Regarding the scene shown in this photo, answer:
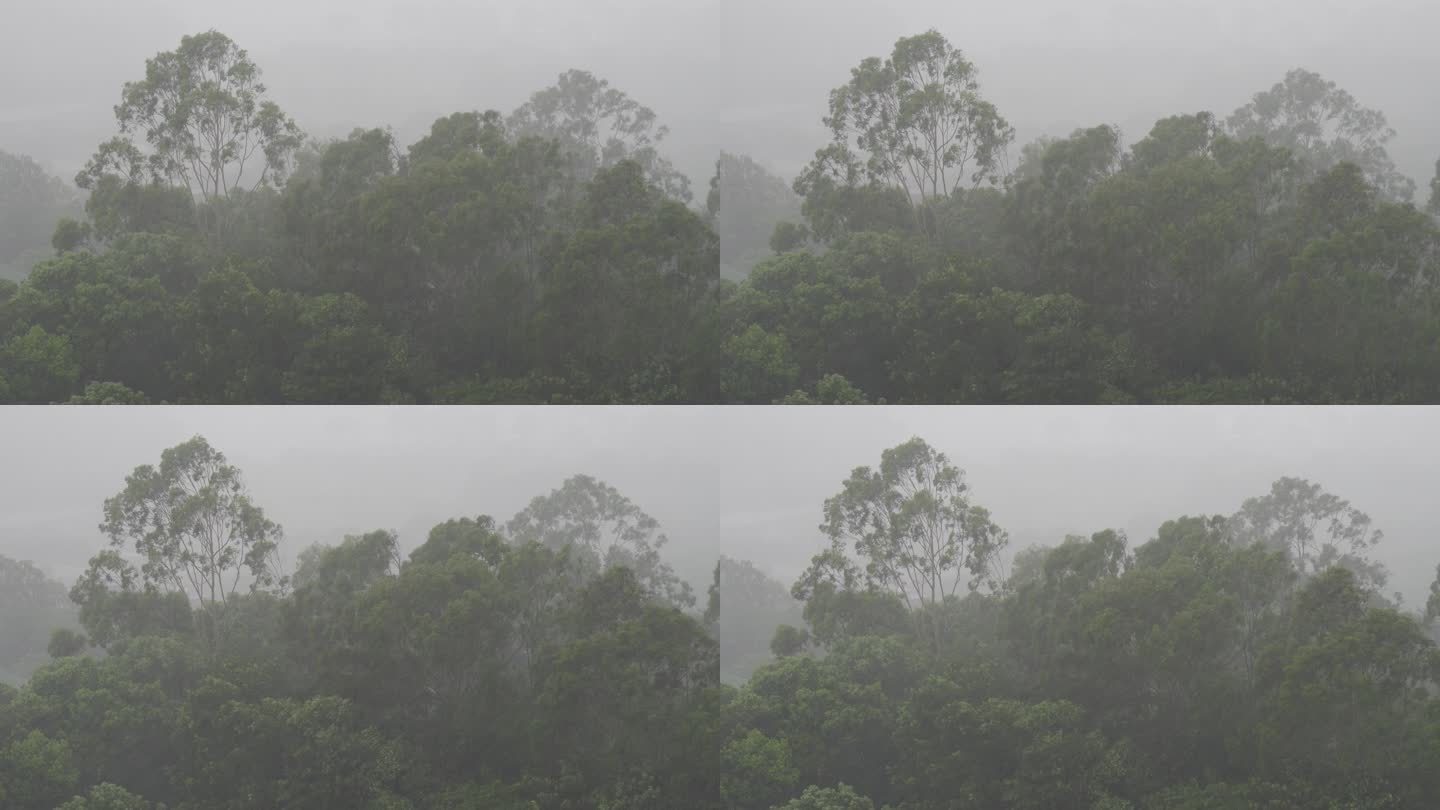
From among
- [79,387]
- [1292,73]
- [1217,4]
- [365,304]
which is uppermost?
[1217,4]

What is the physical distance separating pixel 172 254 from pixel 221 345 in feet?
3.14

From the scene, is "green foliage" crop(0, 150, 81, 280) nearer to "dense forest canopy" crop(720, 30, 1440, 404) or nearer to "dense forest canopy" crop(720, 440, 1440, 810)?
"dense forest canopy" crop(720, 30, 1440, 404)

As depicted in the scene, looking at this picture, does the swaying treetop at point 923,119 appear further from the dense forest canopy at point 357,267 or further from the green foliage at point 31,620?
the green foliage at point 31,620

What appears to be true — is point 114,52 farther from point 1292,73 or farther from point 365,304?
point 1292,73

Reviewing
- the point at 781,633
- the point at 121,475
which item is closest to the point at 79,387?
the point at 121,475

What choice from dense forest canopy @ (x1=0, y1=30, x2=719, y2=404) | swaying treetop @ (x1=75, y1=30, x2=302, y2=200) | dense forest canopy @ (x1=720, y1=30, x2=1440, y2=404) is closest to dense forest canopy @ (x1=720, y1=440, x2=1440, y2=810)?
dense forest canopy @ (x1=720, y1=30, x2=1440, y2=404)

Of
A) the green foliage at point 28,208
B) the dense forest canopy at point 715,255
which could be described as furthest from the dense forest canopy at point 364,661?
the green foliage at point 28,208

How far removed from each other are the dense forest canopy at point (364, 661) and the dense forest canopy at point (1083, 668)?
0.77 meters

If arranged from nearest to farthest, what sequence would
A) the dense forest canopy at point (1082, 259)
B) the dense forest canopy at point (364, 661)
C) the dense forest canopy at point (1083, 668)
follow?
the dense forest canopy at point (1083, 668), the dense forest canopy at point (1082, 259), the dense forest canopy at point (364, 661)

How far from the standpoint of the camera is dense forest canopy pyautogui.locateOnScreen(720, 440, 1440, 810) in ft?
32.3

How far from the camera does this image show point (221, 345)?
10555 mm

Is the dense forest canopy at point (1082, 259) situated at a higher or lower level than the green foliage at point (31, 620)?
higher

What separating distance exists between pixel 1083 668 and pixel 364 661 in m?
6.25

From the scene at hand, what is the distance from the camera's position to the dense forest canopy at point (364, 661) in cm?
1038
